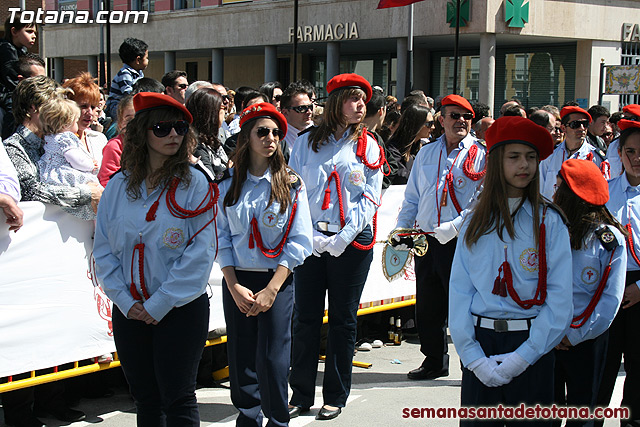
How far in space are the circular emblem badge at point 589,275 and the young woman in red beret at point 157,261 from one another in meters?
1.96

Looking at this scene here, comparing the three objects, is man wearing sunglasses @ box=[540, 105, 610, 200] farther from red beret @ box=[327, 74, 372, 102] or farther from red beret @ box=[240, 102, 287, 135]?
red beret @ box=[240, 102, 287, 135]

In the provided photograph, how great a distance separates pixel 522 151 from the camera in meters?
3.55

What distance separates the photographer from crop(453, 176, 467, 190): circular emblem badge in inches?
236

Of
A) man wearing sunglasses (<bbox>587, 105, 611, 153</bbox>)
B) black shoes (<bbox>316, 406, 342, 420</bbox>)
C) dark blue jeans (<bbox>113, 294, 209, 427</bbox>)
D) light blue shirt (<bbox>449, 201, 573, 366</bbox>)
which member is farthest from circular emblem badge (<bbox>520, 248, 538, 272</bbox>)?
man wearing sunglasses (<bbox>587, 105, 611, 153</bbox>)

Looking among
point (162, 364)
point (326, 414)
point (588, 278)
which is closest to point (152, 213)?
point (162, 364)

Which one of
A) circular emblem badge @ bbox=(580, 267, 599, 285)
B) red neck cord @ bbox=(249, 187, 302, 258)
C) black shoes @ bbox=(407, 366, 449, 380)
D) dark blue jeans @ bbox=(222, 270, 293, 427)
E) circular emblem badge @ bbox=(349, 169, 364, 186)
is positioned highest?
circular emblem badge @ bbox=(349, 169, 364, 186)

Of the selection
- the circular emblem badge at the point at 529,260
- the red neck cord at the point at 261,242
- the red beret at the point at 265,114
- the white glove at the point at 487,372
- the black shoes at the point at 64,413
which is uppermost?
the red beret at the point at 265,114

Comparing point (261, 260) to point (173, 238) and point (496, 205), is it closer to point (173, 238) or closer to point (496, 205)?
point (173, 238)

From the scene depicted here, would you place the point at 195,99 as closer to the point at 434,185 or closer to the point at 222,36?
the point at 434,185

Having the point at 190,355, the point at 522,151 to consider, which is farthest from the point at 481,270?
the point at 190,355

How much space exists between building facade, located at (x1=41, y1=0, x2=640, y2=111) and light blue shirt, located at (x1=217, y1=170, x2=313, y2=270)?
718 inches

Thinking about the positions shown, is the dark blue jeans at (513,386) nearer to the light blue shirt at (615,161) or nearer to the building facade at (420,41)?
the light blue shirt at (615,161)

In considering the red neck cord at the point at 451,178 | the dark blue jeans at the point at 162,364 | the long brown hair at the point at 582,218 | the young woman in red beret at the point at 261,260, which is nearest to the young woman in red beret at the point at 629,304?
the long brown hair at the point at 582,218

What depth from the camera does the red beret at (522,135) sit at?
3543 mm
